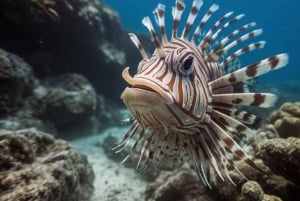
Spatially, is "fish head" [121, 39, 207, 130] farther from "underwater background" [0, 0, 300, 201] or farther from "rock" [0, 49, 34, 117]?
"rock" [0, 49, 34, 117]

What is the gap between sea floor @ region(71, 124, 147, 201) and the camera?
432cm

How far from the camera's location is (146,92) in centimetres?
188

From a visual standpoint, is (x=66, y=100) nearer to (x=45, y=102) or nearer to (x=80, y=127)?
(x=45, y=102)

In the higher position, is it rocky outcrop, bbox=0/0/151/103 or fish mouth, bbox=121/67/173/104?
rocky outcrop, bbox=0/0/151/103

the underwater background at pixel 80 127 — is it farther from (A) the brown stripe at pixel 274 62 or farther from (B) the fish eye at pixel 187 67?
(B) the fish eye at pixel 187 67

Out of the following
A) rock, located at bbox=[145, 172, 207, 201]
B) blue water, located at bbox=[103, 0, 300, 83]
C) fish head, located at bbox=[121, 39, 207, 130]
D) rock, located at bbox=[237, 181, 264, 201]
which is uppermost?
blue water, located at bbox=[103, 0, 300, 83]

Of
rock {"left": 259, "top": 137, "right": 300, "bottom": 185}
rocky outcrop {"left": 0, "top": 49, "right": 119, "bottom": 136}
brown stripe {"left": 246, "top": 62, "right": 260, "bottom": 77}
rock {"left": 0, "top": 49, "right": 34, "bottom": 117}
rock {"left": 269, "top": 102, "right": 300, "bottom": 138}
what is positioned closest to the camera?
brown stripe {"left": 246, "top": 62, "right": 260, "bottom": 77}

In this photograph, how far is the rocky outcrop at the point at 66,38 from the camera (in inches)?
261

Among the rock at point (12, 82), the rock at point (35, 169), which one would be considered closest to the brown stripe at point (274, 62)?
the rock at point (35, 169)

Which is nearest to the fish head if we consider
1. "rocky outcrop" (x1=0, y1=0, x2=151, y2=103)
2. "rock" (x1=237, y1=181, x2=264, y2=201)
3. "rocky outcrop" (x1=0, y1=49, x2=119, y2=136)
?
"rock" (x1=237, y1=181, x2=264, y2=201)

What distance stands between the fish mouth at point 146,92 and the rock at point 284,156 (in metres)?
1.64

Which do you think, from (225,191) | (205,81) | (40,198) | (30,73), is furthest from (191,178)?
(30,73)

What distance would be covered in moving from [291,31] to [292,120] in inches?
3215

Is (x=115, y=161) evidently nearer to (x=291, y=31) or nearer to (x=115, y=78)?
(x=115, y=78)
